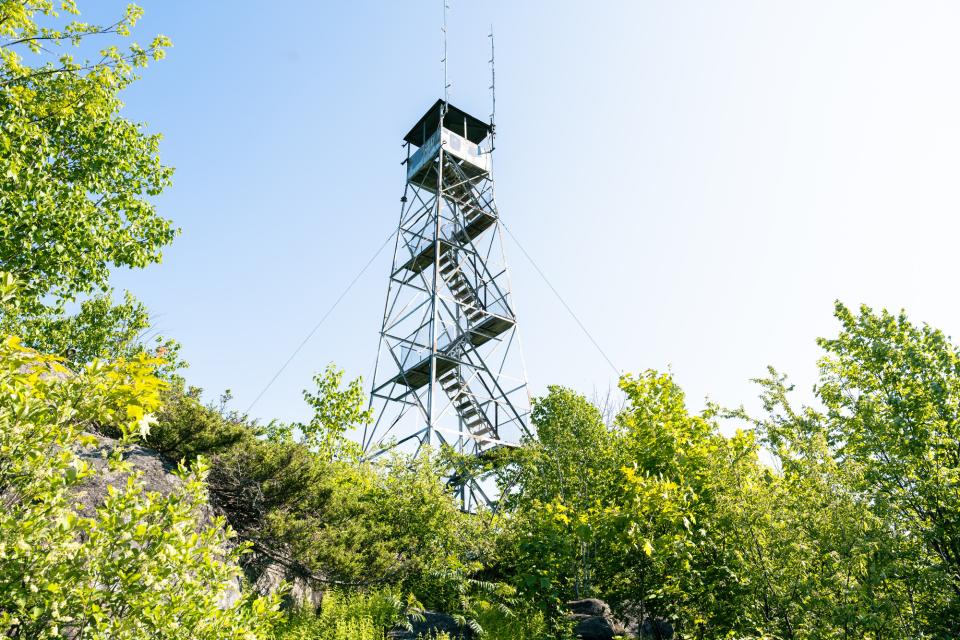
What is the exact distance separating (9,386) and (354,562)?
6822 millimetres

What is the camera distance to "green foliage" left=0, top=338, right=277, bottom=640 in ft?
10.4

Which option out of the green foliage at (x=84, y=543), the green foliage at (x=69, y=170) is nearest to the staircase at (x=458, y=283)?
the green foliage at (x=69, y=170)

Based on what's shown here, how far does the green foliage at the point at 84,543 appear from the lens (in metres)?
3.17

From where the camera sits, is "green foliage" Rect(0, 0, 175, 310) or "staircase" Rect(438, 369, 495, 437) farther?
"staircase" Rect(438, 369, 495, 437)

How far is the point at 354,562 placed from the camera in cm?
906

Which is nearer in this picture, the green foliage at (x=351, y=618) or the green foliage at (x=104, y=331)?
the green foliage at (x=351, y=618)

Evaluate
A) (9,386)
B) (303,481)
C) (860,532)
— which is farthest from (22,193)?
(860,532)

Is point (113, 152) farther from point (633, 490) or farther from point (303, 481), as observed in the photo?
point (633, 490)

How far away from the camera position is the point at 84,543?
3.35 meters

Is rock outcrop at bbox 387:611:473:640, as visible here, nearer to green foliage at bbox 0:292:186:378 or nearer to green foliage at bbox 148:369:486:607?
green foliage at bbox 148:369:486:607

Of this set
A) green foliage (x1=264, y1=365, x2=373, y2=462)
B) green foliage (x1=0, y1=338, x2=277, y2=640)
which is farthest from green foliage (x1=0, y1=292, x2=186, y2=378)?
green foliage (x1=0, y1=338, x2=277, y2=640)

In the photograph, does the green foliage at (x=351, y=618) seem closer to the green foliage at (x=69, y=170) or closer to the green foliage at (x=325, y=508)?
the green foliage at (x=325, y=508)

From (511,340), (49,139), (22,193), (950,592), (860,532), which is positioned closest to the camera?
(860,532)

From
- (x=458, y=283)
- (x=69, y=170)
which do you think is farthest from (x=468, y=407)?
(x=69, y=170)
